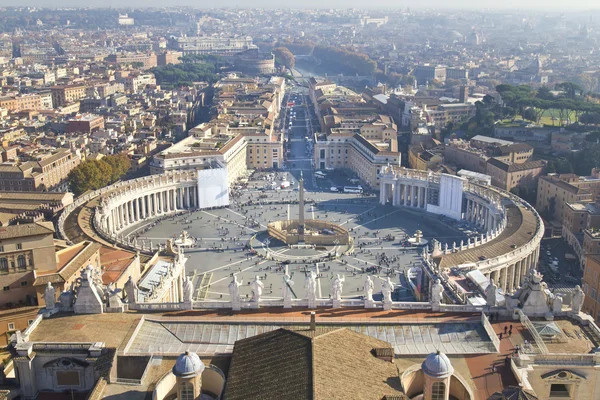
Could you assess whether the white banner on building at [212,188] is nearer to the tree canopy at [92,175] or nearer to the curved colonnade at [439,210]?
the curved colonnade at [439,210]

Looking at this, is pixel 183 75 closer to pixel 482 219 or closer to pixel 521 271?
pixel 482 219

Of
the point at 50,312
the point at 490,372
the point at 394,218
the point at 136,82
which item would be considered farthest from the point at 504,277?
the point at 136,82

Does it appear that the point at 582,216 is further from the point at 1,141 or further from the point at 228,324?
the point at 1,141

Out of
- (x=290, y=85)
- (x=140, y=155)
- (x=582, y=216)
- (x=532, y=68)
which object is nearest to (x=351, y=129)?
(x=140, y=155)

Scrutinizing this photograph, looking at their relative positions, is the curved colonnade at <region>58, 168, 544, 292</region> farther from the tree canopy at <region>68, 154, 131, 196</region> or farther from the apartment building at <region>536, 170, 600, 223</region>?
the apartment building at <region>536, 170, 600, 223</region>

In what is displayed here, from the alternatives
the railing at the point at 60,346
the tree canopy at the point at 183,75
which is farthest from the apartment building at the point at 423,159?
the tree canopy at the point at 183,75

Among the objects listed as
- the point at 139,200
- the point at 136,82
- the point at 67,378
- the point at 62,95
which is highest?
the point at 136,82
